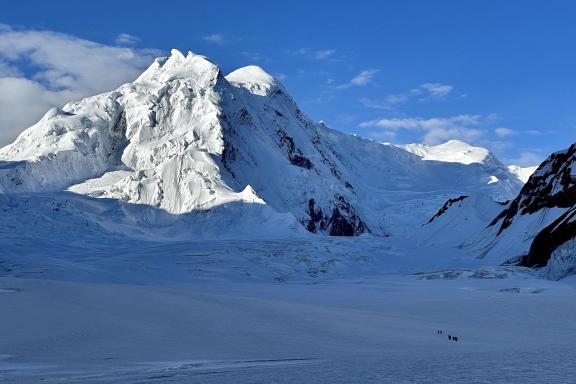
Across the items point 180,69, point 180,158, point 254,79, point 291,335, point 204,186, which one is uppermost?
point 254,79

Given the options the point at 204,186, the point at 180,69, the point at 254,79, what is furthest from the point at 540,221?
the point at 254,79

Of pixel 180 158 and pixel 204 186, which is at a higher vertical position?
pixel 180 158

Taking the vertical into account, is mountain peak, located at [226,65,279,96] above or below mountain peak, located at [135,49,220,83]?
above

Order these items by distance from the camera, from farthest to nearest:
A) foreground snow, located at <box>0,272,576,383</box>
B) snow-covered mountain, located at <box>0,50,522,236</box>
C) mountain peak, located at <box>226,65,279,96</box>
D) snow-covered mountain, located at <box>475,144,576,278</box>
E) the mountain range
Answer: mountain peak, located at <box>226,65,279,96</box>, snow-covered mountain, located at <box>0,50,522,236</box>, the mountain range, snow-covered mountain, located at <box>475,144,576,278</box>, foreground snow, located at <box>0,272,576,383</box>

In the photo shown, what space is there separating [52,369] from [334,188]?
125 meters

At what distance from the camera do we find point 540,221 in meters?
66.5

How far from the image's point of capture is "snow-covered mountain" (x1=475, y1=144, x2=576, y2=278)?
53625 mm

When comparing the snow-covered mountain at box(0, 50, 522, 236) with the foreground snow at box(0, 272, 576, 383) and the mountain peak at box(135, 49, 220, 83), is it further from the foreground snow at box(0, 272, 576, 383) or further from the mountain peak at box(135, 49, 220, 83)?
the foreground snow at box(0, 272, 576, 383)

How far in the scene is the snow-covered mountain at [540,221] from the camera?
53.6 m

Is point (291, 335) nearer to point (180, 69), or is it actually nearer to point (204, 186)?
point (204, 186)

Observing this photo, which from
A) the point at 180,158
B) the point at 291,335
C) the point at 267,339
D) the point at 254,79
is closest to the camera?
the point at 267,339

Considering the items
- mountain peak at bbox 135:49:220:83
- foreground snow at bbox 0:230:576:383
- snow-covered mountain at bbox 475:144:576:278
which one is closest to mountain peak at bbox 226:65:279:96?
mountain peak at bbox 135:49:220:83

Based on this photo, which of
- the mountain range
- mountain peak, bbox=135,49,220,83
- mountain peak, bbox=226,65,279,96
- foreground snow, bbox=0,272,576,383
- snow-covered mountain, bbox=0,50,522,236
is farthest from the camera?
mountain peak, bbox=226,65,279,96

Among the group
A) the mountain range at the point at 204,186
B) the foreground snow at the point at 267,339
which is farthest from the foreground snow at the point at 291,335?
the mountain range at the point at 204,186
